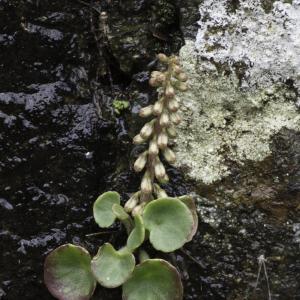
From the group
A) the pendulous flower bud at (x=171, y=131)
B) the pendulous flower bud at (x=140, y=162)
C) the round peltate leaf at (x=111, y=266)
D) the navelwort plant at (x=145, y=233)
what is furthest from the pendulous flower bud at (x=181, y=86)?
the round peltate leaf at (x=111, y=266)

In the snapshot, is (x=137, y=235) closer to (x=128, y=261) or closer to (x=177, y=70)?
(x=128, y=261)

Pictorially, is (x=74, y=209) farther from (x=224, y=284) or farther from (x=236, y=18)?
(x=236, y=18)

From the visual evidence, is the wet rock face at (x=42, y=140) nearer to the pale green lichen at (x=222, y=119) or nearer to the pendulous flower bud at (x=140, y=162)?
the pendulous flower bud at (x=140, y=162)

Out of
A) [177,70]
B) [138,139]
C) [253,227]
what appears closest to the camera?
[177,70]

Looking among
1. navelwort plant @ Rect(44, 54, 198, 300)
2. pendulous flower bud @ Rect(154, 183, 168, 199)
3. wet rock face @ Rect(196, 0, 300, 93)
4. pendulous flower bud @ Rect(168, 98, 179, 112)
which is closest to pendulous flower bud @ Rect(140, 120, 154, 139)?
navelwort plant @ Rect(44, 54, 198, 300)

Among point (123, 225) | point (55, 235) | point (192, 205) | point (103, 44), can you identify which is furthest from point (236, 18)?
point (55, 235)

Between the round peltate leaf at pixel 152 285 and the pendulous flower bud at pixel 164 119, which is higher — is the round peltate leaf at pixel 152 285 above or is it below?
below

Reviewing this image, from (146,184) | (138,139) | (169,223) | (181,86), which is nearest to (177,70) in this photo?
(181,86)
